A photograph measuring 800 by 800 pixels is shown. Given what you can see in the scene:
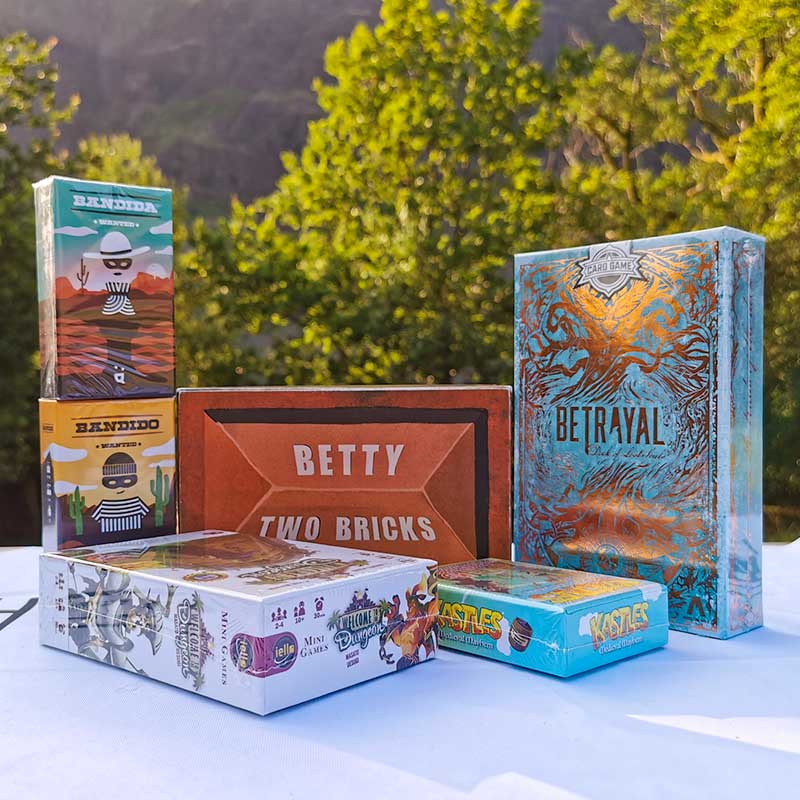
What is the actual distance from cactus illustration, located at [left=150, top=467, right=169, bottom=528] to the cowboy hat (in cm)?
34


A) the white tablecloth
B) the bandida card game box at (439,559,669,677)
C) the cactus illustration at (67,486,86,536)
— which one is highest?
the cactus illustration at (67,486,86,536)

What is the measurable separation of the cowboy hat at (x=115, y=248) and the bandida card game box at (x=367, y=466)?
0.80 feet

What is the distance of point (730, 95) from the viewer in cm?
616

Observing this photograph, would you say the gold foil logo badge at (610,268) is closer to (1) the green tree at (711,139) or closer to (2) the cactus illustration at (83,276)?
(2) the cactus illustration at (83,276)

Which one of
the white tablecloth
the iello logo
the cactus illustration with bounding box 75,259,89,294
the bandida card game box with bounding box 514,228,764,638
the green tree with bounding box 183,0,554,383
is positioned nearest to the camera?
the white tablecloth

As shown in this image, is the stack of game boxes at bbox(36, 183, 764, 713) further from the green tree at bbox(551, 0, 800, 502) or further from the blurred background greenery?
the green tree at bbox(551, 0, 800, 502)

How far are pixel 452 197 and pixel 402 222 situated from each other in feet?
1.05

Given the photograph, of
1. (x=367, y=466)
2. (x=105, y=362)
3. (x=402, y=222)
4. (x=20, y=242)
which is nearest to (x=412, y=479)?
(x=367, y=466)

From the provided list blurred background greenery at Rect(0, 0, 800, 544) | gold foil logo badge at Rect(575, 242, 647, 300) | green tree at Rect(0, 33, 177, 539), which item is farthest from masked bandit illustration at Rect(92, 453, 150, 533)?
green tree at Rect(0, 33, 177, 539)

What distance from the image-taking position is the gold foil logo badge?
1.39 meters

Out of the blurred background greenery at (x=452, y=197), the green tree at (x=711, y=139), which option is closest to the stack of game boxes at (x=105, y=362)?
the blurred background greenery at (x=452, y=197)

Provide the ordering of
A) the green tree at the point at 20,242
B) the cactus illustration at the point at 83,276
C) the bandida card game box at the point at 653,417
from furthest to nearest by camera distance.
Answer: the green tree at the point at 20,242, the cactus illustration at the point at 83,276, the bandida card game box at the point at 653,417

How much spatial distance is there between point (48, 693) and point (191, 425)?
55cm

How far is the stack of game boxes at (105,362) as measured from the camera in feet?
4.57
